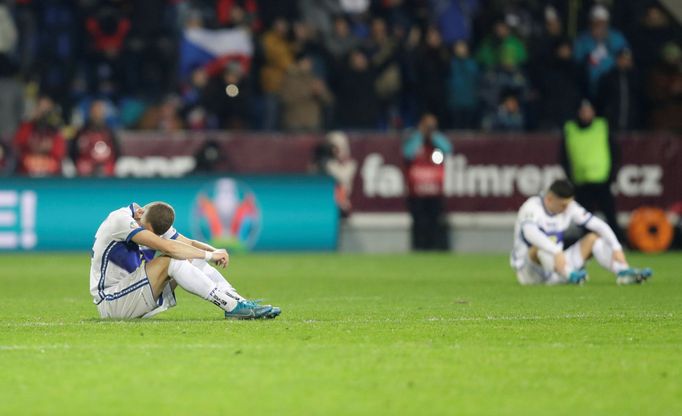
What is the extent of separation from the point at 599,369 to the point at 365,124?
16.9 m

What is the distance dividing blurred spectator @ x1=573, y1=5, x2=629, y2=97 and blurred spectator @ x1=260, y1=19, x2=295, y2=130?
4890 mm

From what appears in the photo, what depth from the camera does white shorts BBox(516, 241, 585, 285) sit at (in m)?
17.8

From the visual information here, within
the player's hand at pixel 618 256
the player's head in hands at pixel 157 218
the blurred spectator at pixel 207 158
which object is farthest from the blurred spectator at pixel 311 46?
the player's head in hands at pixel 157 218

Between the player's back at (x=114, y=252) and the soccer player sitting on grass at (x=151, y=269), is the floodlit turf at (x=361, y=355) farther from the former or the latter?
the player's back at (x=114, y=252)

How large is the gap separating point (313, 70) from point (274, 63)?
68cm

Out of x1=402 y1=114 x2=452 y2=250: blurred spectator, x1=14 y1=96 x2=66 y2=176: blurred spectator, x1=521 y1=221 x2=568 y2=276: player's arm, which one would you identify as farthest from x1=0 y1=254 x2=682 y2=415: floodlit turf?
x1=402 y1=114 x2=452 y2=250: blurred spectator

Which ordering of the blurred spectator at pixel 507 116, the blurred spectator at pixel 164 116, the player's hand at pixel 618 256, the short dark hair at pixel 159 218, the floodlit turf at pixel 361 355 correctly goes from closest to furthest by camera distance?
the floodlit turf at pixel 361 355 < the short dark hair at pixel 159 218 < the player's hand at pixel 618 256 < the blurred spectator at pixel 164 116 < the blurred spectator at pixel 507 116

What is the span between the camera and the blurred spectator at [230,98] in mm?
25312

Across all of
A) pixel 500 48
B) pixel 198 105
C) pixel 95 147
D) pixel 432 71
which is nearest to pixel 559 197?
pixel 432 71

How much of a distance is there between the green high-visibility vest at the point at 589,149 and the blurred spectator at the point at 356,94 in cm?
358

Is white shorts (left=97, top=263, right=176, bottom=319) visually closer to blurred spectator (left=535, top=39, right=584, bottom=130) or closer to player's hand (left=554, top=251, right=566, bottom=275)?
player's hand (left=554, top=251, right=566, bottom=275)

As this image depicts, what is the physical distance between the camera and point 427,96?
85.5 feet

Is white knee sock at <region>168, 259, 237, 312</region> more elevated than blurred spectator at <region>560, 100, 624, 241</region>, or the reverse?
blurred spectator at <region>560, 100, 624, 241</region>

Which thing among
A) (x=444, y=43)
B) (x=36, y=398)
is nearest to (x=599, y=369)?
(x=36, y=398)
